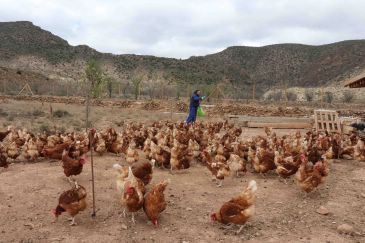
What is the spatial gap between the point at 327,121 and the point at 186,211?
12.2 meters

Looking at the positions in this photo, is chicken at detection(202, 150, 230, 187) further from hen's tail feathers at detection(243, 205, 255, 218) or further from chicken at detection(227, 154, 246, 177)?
hen's tail feathers at detection(243, 205, 255, 218)

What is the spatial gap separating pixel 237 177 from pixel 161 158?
2.05 m

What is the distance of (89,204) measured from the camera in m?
6.99

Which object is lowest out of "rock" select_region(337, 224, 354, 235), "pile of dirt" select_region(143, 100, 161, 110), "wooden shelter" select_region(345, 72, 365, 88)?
"rock" select_region(337, 224, 354, 235)

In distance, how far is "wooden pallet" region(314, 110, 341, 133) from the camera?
16641 millimetres

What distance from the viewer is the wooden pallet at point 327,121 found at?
1664 centimetres

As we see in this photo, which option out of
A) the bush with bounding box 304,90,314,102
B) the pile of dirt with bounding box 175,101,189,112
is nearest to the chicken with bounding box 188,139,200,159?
the pile of dirt with bounding box 175,101,189,112

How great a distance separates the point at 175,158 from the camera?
9.41 m

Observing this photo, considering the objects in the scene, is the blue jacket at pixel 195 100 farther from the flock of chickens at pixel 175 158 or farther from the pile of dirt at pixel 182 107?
the pile of dirt at pixel 182 107

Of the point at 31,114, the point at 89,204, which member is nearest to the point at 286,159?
the point at 89,204

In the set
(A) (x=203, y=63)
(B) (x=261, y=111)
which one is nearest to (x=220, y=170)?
(B) (x=261, y=111)

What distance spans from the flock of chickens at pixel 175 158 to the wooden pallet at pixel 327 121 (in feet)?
13.4

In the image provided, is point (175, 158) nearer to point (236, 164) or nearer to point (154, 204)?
point (236, 164)

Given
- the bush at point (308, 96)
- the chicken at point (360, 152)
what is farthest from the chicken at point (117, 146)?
the bush at point (308, 96)
